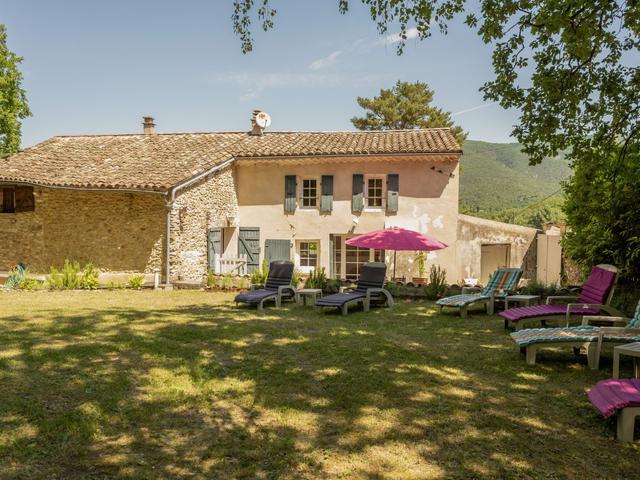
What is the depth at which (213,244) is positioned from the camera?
53.0 ft

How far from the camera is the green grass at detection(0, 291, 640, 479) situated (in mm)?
3301

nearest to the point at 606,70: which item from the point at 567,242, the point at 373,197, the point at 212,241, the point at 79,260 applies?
the point at 567,242

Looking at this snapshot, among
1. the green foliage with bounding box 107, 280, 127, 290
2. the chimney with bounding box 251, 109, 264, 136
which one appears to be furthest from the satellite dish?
the green foliage with bounding box 107, 280, 127, 290

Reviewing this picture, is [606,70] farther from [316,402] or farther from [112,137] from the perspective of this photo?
[112,137]

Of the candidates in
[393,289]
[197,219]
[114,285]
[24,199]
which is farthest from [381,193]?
[24,199]

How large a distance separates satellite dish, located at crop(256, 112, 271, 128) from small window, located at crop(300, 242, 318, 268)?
5501 millimetres

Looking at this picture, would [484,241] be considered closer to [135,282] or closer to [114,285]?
[135,282]

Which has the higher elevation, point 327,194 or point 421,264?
point 327,194

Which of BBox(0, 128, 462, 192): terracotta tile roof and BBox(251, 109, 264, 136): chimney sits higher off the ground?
BBox(251, 109, 264, 136): chimney

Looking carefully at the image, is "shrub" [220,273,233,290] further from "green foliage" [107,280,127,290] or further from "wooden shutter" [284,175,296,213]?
"wooden shutter" [284,175,296,213]

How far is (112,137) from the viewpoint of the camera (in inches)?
789

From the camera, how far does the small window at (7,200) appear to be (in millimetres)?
16031

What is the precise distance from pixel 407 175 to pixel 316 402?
12.9 metres

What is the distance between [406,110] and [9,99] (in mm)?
23324
